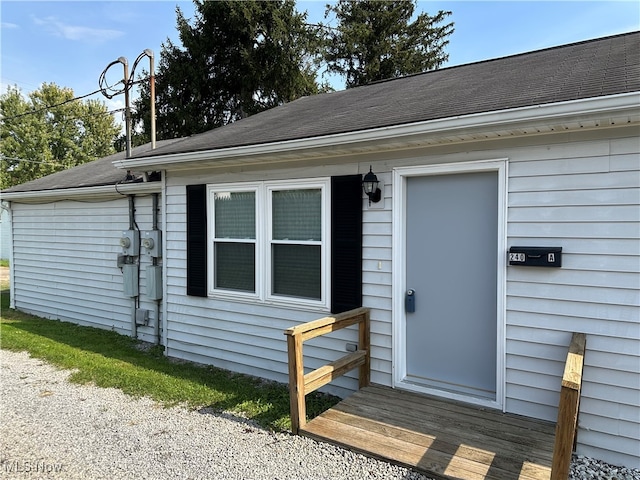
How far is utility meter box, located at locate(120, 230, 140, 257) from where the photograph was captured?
691 cm

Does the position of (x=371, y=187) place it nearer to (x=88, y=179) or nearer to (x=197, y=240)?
(x=197, y=240)

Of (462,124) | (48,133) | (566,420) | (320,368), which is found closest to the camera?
(566,420)

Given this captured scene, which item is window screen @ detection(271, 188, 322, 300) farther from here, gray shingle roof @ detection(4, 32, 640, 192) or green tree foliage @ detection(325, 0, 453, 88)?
green tree foliage @ detection(325, 0, 453, 88)

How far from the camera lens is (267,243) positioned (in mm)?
5035

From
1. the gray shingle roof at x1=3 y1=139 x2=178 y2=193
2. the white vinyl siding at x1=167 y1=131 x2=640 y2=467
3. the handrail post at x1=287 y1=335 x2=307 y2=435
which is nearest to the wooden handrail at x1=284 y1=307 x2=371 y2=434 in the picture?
the handrail post at x1=287 y1=335 x2=307 y2=435

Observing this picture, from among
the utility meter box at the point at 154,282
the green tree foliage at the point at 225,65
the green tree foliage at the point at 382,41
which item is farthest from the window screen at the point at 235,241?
the green tree foliage at the point at 382,41

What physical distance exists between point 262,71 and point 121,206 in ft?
42.4

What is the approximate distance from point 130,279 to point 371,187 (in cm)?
460

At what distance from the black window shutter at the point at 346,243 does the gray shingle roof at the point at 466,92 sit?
59 cm


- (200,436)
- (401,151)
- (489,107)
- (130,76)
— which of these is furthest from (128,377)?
(130,76)

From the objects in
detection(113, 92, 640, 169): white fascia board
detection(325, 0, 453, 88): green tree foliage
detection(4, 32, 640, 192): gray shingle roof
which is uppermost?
detection(325, 0, 453, 88): green tree foliage

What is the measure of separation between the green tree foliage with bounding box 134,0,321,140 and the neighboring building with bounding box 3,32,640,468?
13.3m

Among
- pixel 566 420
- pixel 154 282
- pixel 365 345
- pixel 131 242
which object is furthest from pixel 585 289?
pixel 131 242

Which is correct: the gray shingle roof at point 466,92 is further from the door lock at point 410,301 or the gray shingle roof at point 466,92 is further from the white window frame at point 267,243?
the door lock at point 410,301
